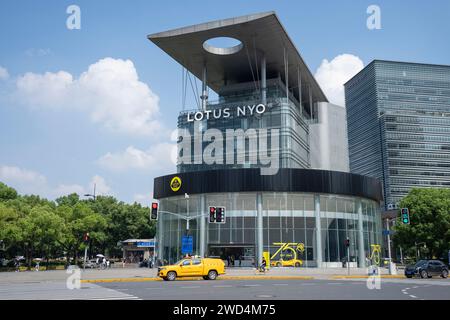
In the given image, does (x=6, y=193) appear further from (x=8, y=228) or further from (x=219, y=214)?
(x=219, y=214)

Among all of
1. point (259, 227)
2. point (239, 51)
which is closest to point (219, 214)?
point (259, 227)

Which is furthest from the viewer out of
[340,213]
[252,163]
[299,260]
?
[252,163]

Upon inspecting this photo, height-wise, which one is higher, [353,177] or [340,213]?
[353,177]

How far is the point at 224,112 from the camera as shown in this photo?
2795 inches

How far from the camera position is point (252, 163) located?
68.4 metres

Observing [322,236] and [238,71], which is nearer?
[322,236]

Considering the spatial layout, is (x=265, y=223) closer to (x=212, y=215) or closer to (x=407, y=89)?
(x=212, y=215)

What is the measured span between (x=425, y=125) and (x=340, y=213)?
152609 mm

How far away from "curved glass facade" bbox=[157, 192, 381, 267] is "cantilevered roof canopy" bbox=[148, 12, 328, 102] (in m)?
26.2

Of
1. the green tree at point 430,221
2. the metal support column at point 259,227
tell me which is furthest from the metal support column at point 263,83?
the green tree at point 430,221

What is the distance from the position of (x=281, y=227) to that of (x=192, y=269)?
2233 centimetres

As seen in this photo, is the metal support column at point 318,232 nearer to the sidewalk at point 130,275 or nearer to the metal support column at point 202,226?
the sidewalk at point 130,275

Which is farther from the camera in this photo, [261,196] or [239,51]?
[239,51]
